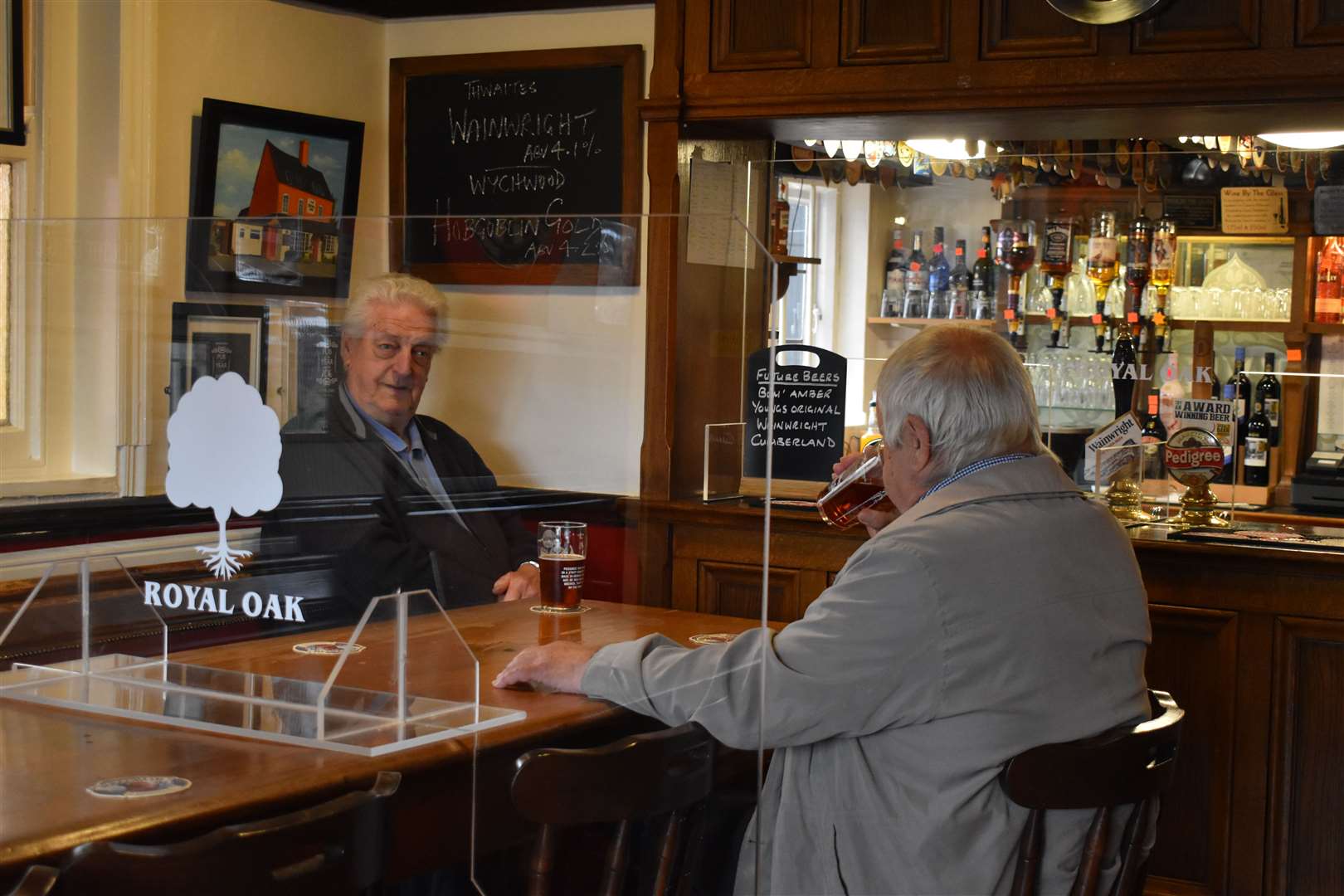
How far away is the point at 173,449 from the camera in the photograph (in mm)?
1959

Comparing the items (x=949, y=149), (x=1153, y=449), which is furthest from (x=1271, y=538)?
(x=949, y=149)

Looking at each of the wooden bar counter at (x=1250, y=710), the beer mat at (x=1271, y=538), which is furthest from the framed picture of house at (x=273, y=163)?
the beer mat at (x=1271, y=538)

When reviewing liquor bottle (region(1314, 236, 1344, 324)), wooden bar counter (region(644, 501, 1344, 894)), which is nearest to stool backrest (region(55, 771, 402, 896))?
wooden bar counter (region(644, 501, 1344, 894))

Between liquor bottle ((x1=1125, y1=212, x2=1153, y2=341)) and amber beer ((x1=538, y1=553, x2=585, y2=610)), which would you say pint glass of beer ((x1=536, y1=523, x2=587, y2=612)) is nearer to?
amber beer ((x1=538, y1=553, x2=585, y2=610))

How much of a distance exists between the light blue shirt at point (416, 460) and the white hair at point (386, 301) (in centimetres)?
12

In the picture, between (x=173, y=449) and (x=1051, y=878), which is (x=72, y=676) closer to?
(x=173, y=449)

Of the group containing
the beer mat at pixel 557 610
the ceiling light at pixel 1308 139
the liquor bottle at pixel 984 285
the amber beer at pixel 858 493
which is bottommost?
the beer mat at pixel 557 610

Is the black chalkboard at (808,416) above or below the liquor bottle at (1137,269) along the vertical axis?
below

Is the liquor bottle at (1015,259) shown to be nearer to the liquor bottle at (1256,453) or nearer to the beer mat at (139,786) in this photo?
the liquor bottle at (1256,453)

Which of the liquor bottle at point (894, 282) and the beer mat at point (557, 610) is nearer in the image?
the beer mat at point (557, 610)

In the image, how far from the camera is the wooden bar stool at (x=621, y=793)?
5.21 ft

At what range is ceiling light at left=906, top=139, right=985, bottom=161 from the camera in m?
4.46

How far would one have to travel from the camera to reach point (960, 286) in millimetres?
5445

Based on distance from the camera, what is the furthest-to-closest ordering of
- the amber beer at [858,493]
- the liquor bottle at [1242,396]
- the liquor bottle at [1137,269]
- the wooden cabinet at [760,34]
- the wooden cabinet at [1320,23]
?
the liquor bottle at [1242,396], the liquor bottle at [1137,269], the wooden cabinet at [760,34], the wooden cabinet at [1320,23], the amber beer at [858,493]
